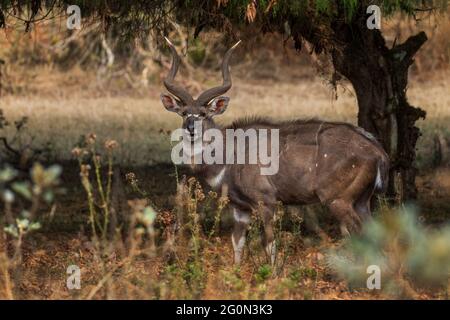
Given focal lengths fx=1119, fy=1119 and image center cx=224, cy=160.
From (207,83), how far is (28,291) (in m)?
16.1

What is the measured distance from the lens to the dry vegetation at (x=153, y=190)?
7102 millimetres

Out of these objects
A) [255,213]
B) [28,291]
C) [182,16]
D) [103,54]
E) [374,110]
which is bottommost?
[28,291]

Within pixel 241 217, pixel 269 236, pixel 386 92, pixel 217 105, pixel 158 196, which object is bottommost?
pixel 269 236

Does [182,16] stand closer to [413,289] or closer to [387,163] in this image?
[387,163]

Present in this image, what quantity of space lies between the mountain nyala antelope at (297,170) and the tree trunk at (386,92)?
1366 mm

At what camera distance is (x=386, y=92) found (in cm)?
1064

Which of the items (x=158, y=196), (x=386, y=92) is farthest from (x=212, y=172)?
(x=158, y=196)

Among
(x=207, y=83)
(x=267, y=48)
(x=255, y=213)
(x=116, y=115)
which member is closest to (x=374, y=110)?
(x=255, y=213)

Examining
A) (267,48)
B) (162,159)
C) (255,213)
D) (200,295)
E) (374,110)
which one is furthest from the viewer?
(267,48)

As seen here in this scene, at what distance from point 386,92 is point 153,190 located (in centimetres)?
312

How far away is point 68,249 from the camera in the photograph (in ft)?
32.0

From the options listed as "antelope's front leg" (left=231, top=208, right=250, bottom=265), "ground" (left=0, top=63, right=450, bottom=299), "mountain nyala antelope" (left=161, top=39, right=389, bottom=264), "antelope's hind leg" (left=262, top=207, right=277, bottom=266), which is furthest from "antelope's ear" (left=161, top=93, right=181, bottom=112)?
"antelope's hind leg" (left=262, top=207, right=277, bottom=266)

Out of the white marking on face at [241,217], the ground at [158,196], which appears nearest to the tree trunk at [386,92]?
the ground at [158,196]

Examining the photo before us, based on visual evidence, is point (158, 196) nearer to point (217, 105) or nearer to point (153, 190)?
point (153, 190)
